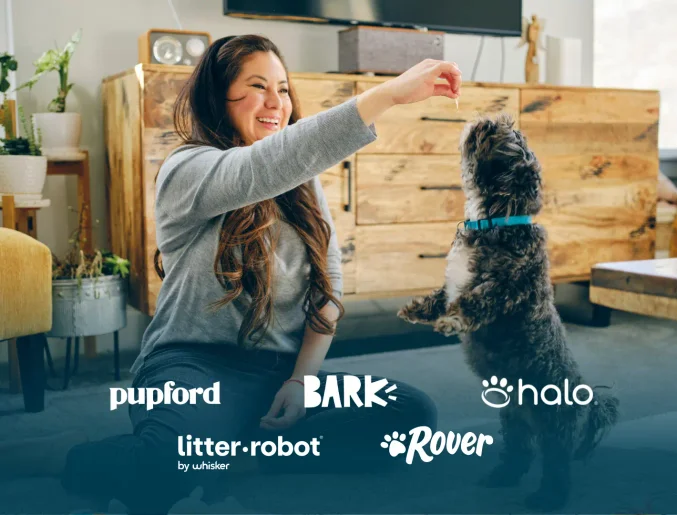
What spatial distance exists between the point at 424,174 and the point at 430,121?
7.6 inches

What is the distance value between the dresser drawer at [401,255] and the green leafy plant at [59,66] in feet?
3.56

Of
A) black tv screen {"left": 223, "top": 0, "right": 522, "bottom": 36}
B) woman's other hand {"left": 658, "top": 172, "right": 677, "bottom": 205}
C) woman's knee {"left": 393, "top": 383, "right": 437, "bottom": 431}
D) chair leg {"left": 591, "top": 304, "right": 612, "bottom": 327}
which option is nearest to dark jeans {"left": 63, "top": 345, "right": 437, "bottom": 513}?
woman's knee {"left": 393, "top": 383, "right": 437, "bottom": 431}

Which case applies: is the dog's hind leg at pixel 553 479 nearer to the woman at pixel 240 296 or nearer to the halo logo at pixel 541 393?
the halo logo at pixel 541 393

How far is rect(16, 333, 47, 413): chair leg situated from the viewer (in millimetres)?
2117

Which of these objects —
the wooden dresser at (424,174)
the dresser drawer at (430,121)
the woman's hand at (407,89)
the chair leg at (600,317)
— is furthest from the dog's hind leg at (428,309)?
the chair leg at (600,317)

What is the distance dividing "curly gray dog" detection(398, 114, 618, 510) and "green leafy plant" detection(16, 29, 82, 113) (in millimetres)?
1557

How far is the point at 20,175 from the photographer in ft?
7.67

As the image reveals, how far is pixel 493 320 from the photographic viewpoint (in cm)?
135

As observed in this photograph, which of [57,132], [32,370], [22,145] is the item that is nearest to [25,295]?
[32,370]

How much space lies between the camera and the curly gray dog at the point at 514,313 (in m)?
1.33

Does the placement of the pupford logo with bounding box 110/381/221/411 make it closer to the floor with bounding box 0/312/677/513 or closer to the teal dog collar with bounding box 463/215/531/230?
the floor with bounding box 0/312/677/513

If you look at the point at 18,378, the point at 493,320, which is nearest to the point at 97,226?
the point at 18,378

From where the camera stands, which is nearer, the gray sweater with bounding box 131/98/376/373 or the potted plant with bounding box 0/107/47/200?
the gray sweater with bounding box 131/98/376/373

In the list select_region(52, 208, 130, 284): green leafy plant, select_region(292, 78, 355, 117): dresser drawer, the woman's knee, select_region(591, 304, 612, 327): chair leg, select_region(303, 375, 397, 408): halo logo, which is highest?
select_region(292, 78, 355, 117): dresser drawer
